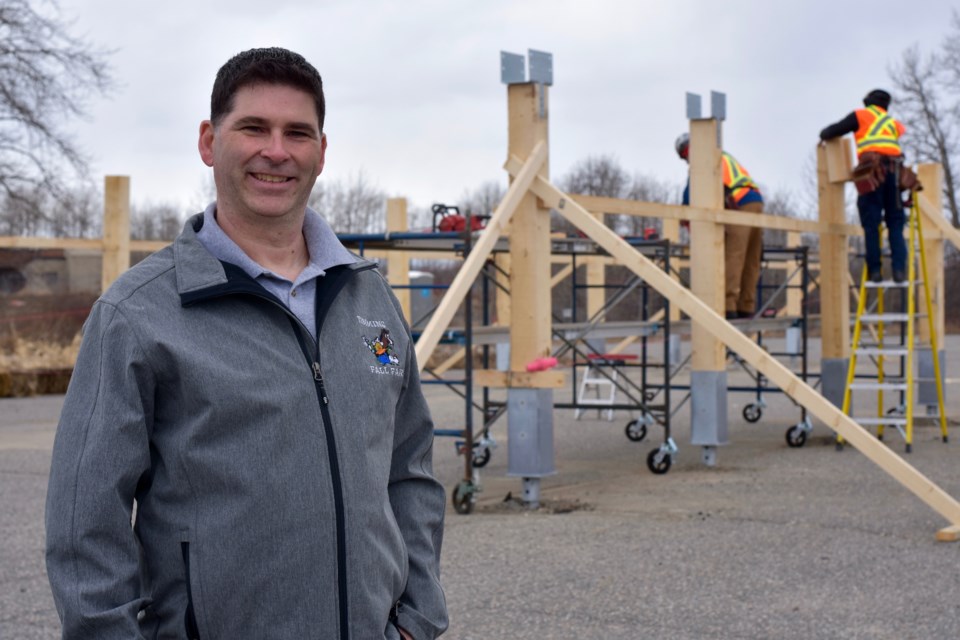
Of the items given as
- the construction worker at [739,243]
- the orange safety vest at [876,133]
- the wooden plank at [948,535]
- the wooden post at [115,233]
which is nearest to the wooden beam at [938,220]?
the orange safety vest at [876,133]

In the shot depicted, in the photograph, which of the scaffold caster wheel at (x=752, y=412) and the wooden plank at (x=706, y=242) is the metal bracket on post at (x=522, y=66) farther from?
the scaffold caster wheel at (x=752, y=412)

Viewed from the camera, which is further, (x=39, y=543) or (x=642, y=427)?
(x=642, y=427)

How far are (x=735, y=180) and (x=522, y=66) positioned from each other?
4175 mm

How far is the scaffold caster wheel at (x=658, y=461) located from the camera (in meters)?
10.7

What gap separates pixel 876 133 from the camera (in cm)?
1205

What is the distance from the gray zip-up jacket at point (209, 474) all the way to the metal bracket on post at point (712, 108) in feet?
30.0

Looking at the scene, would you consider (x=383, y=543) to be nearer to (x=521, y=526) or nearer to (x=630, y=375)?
(x=521, y=526)

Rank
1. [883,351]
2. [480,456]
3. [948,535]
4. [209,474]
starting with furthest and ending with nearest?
[883,351] → [480,456] → [948,535] → [209,474]

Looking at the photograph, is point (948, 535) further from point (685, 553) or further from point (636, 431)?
point (636, 431)

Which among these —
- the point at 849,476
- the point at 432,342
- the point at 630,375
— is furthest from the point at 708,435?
the point at 630,375

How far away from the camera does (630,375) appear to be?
938 inches

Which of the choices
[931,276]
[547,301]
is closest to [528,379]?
[547,301]

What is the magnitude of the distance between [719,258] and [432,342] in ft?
14.3

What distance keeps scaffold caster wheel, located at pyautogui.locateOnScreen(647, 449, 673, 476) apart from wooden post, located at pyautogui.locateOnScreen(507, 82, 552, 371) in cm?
220
